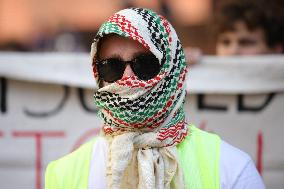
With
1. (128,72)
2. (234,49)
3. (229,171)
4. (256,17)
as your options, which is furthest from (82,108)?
(229,171)

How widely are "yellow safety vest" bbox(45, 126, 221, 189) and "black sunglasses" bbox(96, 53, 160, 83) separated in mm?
268

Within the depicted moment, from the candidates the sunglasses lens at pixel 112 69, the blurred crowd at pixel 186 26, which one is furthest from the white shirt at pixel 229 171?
the blurred crowd at pixel 186 26

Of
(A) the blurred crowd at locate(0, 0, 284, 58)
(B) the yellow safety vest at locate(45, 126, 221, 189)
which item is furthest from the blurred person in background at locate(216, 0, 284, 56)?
(B) the yellow safety vest at locate(45, 126, 221, 189)

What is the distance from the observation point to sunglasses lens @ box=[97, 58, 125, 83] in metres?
1.87

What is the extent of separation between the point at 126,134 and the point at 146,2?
3.97m

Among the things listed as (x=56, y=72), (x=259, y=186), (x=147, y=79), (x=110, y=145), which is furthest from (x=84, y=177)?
(x=56, y=72)

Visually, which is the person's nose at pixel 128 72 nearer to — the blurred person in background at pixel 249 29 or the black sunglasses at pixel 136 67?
the black sunglasses at pixel 136 67

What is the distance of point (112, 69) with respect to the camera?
1.88 metres

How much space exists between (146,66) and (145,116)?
177 mm

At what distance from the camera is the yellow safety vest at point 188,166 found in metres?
1.80

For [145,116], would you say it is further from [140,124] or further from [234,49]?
[234,49]

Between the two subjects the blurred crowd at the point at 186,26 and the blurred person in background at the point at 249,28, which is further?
the blurred crowd at the point at 186,26

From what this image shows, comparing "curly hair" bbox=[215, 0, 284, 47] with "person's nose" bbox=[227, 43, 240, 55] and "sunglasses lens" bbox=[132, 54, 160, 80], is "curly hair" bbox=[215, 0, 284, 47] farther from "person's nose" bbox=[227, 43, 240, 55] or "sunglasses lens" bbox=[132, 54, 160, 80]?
"sunglasses lens" bbox=[132, 54, 160, 80]

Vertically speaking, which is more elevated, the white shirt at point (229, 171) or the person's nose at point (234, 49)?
the person's nose at point (234, 49)
